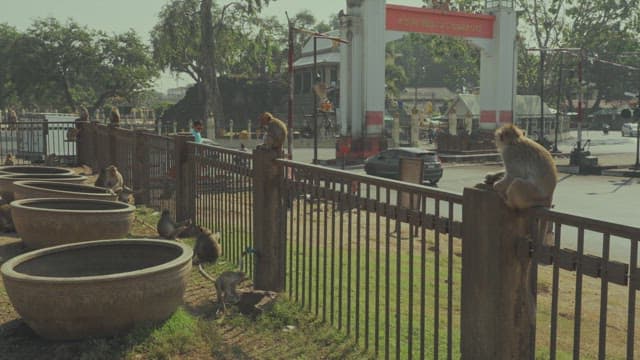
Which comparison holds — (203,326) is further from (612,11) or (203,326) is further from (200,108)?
(612,11)

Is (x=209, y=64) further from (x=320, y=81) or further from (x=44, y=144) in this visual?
(x=44, y=144)

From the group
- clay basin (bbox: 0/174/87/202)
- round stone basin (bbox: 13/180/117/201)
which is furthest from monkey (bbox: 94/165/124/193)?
round stone basin (bbox: 13/180/117/201)

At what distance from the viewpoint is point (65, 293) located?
423 cm

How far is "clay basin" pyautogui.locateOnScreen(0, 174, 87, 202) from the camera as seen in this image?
29.3ft

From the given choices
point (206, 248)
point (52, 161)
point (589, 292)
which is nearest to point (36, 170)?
point (206, 248)

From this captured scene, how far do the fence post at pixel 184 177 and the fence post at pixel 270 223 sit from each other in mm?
2694

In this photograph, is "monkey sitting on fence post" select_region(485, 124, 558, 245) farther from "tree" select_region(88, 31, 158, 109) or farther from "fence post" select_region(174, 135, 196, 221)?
"tree" select_region(88, 31, 158, 109)

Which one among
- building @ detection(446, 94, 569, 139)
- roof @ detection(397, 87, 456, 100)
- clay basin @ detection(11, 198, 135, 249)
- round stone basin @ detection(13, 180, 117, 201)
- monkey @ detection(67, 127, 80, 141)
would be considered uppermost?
roof @ detection(397, 87, 456, 100)

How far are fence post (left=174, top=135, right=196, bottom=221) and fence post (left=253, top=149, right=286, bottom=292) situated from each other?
269 centimetres

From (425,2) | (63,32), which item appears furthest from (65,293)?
(63,32)

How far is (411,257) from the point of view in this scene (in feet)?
13.6

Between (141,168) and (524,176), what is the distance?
859 centimetres

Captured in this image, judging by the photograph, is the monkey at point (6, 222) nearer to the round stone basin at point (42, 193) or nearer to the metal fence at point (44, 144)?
the round stone basin at point (42, 193)

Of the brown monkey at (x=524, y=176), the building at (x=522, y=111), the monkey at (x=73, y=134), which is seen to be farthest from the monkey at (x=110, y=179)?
the building at (x=522, y=111)
